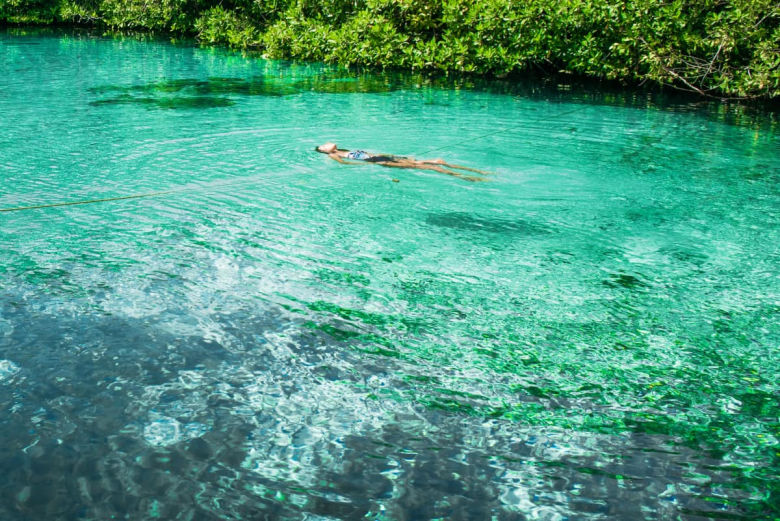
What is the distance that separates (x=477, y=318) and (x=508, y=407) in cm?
108

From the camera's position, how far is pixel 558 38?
15.5 m

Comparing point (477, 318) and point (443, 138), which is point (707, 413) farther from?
point (443, 138)

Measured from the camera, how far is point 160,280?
5.28 m

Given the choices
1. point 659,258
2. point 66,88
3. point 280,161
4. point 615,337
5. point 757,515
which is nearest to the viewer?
point 757,515

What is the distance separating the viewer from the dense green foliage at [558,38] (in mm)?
13055

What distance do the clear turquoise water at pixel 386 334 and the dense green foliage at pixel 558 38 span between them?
181 inches

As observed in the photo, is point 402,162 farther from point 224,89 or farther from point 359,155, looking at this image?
point 224,89

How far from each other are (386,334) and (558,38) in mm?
12829

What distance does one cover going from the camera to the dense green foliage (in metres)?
13.1

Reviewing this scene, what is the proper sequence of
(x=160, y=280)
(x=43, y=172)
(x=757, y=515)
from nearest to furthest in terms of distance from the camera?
(x=757, y=515), (x=160, y=280), (x=43, y=172)

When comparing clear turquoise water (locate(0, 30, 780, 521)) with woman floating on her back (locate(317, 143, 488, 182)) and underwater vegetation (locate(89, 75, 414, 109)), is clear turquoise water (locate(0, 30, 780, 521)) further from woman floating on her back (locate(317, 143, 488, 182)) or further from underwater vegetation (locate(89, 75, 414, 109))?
underwater vegetation (locate(89, 75, 414, 109))

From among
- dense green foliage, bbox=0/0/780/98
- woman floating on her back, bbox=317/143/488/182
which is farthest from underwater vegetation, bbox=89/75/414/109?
woman floating on her back, bbox=317/143/488/182

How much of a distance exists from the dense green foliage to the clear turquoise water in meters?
4.59

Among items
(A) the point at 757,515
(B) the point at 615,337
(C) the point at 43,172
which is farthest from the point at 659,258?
(C) the point at 43,172
